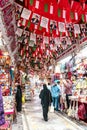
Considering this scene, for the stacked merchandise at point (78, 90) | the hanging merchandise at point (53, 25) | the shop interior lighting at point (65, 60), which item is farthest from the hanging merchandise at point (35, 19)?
the shop interior lighting at point (65, 60)

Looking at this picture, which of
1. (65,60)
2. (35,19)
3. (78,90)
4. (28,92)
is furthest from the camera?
(28,92)

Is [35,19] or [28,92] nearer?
[35,19]

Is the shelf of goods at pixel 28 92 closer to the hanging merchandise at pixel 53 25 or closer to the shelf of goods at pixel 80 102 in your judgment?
the shelf of goods at pixel 80 102

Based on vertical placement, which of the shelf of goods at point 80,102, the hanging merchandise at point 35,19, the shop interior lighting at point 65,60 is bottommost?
the shelf of goods at point 80,102

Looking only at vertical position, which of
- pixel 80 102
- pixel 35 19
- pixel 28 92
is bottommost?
pixel 80 102

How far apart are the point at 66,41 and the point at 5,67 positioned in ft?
17.5

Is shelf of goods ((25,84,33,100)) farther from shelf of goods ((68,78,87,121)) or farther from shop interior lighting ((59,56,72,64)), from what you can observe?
shelf of goods ((68,78,87,121))

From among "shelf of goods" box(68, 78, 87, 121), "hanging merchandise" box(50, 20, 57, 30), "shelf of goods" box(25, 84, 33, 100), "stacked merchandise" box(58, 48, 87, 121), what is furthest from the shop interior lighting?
"hanging merchandise" box(50, 20, 57, 30)

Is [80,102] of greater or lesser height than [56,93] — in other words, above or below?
below

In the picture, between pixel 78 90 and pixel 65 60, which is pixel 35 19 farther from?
pixel 65 60

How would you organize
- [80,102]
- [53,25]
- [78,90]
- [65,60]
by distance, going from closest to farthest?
[53,25] < [80,102] < [78,90] < [65,60]

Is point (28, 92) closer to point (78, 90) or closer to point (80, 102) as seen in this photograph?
point (78, 90)

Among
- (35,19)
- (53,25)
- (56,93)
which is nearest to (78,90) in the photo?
(56,93)

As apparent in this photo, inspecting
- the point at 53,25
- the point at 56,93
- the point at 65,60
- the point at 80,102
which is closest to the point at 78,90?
the point at 80,102
